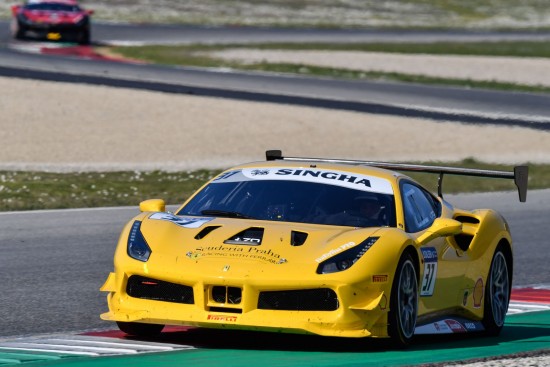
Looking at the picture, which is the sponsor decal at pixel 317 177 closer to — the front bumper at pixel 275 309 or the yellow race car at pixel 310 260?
the yellow race car at pixel 310 260

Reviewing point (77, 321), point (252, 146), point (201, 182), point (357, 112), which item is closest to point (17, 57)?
point (357, 112)

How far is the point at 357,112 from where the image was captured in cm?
2783

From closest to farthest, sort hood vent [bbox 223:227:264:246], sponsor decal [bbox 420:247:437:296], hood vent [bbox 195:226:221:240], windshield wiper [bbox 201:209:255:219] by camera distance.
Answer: hood vent [bbox 223:227:264:246] → hood vent [bbox 195:226:221:240] → sponsor decal [bbox 420:247:437:296] → windshield wiper [bbox 201:209:255:219]

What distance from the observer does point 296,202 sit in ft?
27.8

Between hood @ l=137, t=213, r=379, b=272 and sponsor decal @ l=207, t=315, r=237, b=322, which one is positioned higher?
hood @ l=137, t=213, r=379, b=272

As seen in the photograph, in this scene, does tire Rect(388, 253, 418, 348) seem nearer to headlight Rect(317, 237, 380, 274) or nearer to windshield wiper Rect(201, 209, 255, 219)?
headlight Rect(317, 237, 380, 274)

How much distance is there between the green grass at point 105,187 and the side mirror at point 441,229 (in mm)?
8499

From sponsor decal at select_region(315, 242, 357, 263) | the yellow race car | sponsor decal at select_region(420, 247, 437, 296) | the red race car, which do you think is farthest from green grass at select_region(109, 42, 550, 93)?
sponsor decal at select_region(315, 242, 357, 263)

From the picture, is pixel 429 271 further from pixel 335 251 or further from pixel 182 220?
pixel 182 220

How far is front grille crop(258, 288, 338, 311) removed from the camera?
293 inches

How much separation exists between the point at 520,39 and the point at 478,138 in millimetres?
28108

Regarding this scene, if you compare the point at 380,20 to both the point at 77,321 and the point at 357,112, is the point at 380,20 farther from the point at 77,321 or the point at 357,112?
the point at 77,321

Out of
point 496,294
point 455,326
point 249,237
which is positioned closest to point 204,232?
point 249,237

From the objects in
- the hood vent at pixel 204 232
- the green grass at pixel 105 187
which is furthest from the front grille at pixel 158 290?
the green grass at pixel 105 187
